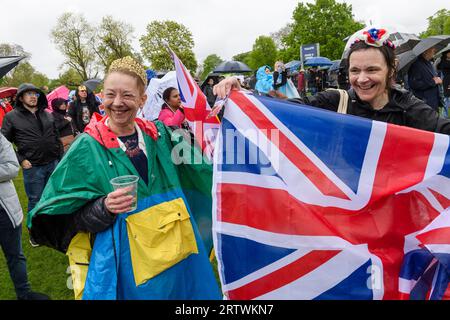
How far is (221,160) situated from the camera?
2027mm

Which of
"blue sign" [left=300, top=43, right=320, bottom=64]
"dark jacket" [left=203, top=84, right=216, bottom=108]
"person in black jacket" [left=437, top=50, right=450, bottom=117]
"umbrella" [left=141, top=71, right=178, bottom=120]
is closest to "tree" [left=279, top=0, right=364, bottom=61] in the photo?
"blue sign" [left=300, top=43, right=320, bottom=64]

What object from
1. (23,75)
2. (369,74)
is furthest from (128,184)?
(23,75)

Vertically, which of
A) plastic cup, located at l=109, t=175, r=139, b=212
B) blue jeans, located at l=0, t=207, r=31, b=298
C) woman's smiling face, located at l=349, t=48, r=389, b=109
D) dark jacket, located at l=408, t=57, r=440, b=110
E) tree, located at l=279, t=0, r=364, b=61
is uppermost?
tree, located at l=279, t=0, r=364, b=61

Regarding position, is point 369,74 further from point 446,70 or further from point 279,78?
point 446,70

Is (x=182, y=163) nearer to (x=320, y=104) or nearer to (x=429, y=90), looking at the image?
(x=320, y=104)

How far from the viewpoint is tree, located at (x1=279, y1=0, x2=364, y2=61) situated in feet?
144

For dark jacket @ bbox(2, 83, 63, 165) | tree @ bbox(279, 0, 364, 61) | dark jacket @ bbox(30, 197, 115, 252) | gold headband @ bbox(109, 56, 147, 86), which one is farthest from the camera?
tree @ bbox(279, 0, 364, 61)

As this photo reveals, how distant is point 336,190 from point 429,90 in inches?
289

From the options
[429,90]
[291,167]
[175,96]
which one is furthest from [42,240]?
[429,90]

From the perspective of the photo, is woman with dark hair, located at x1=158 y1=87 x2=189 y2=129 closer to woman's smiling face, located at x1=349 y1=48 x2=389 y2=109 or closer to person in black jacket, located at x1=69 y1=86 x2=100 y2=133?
woman's smiling face, located at x1=349 y1=48 x2=389 y2=109

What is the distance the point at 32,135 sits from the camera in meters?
5.06

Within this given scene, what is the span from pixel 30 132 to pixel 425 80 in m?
7.57

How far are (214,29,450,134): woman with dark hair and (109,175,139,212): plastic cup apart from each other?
0.73 meters

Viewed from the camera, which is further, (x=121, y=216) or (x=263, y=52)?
(x=263, y=52)
